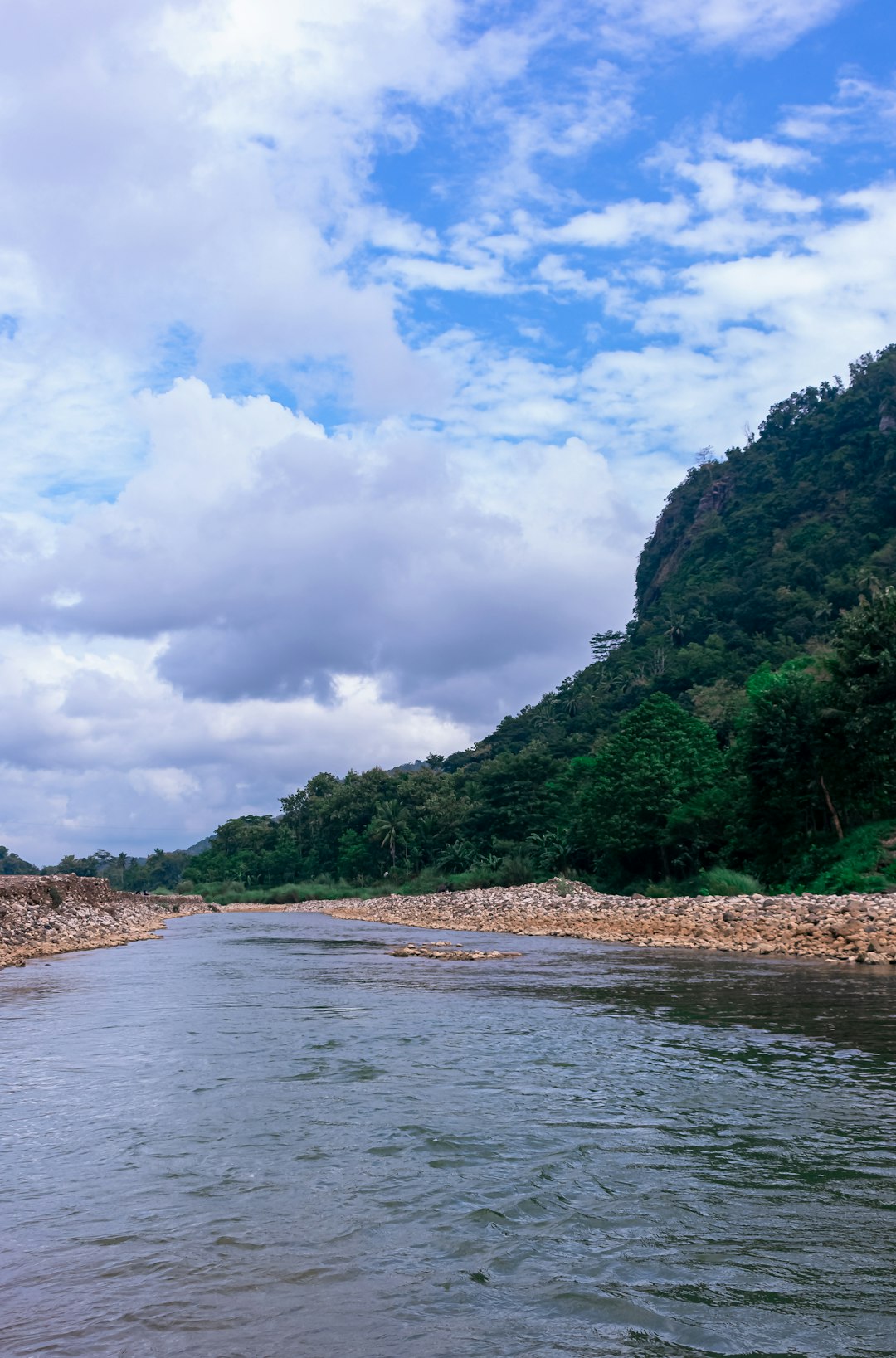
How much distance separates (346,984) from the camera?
2284 cm

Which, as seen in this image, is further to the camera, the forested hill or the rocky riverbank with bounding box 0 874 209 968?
the forested hill

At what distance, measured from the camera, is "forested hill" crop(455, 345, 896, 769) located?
110m

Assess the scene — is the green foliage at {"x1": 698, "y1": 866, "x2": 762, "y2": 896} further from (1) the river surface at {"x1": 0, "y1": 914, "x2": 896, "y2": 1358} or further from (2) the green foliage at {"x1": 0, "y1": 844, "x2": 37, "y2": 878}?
(2) the green foliage at {"x1": 0, "y1": 844, "x2": 37, "y2": 878}

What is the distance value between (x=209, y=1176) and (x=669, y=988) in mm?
13745

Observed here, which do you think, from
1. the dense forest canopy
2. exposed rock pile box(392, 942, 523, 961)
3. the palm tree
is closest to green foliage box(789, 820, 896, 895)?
the dense forest canopy

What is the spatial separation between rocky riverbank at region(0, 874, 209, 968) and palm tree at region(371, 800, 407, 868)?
38.2 m

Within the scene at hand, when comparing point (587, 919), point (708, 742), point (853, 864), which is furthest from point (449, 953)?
point (708, 742)

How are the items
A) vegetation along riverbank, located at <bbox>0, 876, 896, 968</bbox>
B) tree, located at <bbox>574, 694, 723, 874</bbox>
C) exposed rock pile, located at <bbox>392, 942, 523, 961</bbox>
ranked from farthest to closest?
tree, located at <bbox>574, 694, 723, 874</bbox>, exposed rock pile, located at <bbox>392, 942, 523, 961</bbox>, vegetation along riverbank, located at <bbox>0, 876, 896, 968</bbox>

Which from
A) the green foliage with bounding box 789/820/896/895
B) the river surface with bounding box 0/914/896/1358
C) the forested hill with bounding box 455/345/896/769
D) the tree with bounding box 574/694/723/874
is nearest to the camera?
the river surface with bounding box 0/914/896/1358

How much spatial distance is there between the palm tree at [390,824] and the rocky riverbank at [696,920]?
44302 mm

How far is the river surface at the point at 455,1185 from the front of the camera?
5203 mm

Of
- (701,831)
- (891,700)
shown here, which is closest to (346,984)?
(891,700)

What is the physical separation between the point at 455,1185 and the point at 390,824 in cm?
9796

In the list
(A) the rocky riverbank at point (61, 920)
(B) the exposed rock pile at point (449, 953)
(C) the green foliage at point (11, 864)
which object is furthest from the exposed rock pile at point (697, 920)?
(C) the green foliage at point (11, 864)
